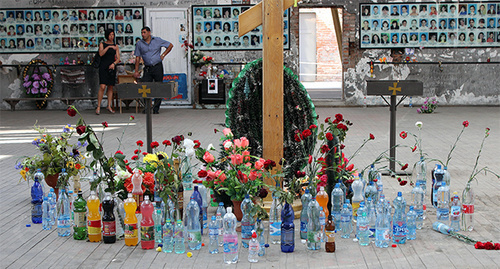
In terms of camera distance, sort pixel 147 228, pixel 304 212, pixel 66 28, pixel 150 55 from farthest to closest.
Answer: pixel 66 28, pixel 150 55, pixel 304 212, pixel 147 228

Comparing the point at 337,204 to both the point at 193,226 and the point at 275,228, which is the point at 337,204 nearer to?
the point at 275,228

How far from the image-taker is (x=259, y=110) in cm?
598

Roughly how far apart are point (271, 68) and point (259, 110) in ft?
1.85

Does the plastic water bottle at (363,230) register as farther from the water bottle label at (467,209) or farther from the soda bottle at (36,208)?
the soda bottle at (36,208)

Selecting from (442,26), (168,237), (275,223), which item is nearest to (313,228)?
(275,223)

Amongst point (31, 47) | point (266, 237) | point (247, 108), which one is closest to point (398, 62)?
point (31, 47)

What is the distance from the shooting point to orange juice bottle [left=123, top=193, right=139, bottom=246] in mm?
4766

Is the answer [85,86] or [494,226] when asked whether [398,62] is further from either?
[494,226]

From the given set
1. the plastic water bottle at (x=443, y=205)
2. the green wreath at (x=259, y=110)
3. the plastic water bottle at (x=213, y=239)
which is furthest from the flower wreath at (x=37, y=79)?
the plastic water bottle at (x=443, y=205)

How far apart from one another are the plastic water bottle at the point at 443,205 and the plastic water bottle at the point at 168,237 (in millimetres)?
2254

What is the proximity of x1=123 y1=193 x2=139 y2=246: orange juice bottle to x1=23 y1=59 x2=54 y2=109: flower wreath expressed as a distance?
38.9ft

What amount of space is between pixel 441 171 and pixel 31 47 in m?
12.8

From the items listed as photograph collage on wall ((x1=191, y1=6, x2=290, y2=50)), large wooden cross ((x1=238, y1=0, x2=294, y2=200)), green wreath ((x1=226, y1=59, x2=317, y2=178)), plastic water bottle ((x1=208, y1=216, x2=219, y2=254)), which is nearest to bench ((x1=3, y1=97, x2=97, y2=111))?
photograph collage on wall ((x1=191, y1=6, x2=290, y2=50))

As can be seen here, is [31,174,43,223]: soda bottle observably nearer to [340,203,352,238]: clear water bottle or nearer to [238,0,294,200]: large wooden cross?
[238,0,294,200]: large wooden cross
